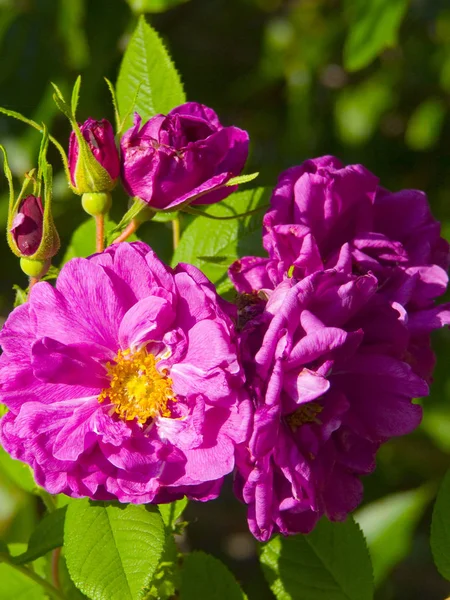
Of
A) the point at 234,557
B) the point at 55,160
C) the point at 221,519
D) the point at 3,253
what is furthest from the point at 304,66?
the point at 234,557

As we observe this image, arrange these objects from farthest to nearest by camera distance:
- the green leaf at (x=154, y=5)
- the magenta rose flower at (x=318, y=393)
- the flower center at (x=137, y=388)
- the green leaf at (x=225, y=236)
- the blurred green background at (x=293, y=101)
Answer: the blurred green background at (x=293, y=101) < the green leaf at (x=154, y=5) < the green leaf at (x=225, y=236) < the flower center at (x=137, y=388) < the magenta rose flower at (x=318, y=393)

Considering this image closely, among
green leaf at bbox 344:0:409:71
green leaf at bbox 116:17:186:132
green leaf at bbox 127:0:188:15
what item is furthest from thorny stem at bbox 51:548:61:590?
green leaf at bbox 344:0:409:71

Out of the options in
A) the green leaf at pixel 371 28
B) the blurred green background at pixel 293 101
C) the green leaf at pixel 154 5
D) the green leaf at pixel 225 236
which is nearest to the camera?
the green leaf at pixel 225 236

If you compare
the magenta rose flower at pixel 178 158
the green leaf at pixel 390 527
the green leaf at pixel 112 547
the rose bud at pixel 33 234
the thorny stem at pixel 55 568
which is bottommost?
the green leaf at pixel 390 527

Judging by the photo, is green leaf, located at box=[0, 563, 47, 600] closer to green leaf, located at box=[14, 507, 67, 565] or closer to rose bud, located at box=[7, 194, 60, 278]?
green leaf, located at box=[14, 507, 67, 565]

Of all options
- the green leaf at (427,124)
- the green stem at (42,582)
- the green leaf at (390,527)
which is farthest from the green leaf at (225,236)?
the green leaf at (427,124)

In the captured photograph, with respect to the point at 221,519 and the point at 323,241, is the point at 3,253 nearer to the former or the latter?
the point at 221,519

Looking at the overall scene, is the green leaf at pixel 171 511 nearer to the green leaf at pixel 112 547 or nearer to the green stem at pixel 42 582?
the green leaf at pixel 112 547
